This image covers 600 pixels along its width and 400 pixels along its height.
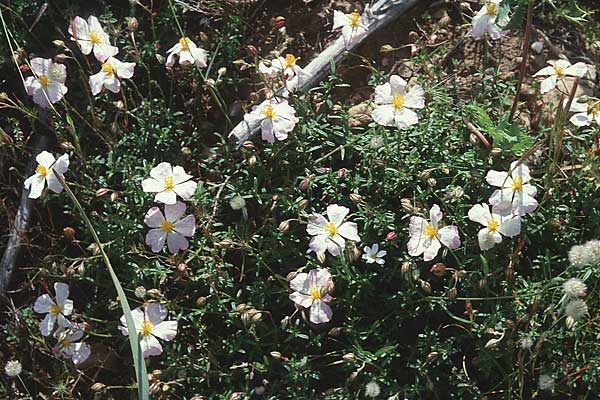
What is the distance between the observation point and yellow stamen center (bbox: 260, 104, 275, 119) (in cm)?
316

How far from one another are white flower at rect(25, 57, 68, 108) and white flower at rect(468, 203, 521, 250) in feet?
5.63

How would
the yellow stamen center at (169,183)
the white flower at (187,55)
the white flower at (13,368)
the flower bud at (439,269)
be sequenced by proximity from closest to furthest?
the flower bud at (439,269)
the yellow stamen center at (169,183)
the white flower at (13,368)
the white flower at (187,55)

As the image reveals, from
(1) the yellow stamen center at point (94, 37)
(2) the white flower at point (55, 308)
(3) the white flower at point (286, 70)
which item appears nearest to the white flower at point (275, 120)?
(3) the white flower at point (286, 70)

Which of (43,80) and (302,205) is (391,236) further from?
(43,80)

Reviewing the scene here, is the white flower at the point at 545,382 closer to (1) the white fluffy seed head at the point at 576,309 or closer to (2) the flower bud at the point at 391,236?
(1) the white fluffy seed head at the point at 576,309

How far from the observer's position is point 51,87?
3322 mm

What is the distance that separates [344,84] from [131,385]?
154 cm

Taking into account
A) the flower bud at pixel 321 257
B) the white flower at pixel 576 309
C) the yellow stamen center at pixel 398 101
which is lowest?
the white flower at pixel 576 309

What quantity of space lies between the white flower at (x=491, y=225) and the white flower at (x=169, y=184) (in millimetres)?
1059

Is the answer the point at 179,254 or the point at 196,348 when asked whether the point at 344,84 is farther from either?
the point at 196,348

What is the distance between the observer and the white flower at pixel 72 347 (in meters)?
3.20

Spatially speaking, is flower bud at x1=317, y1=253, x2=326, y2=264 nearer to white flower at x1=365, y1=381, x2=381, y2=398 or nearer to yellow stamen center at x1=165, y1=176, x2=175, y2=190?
white flower at x1=365, y1=381, x2=381, y2=398

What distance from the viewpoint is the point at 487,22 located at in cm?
322

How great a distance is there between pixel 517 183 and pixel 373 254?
1.95 feet
